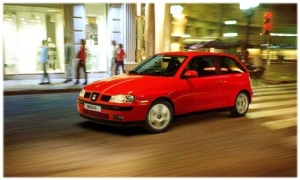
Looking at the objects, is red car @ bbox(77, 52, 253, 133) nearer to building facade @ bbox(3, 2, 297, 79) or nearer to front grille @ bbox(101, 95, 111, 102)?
front grille @ bbox(101, 95, 111, 102)

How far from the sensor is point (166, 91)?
6.61 metres

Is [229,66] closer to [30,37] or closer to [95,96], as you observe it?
[95,96]

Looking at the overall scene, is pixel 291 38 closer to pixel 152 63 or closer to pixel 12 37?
pixel 12 37

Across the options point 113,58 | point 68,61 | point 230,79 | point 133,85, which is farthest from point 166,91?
point 113,58

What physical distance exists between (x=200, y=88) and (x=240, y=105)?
5.33ft

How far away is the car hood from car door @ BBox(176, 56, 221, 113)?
32 centimetres

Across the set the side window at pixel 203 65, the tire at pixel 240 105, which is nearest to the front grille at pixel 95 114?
the side window at pixel 203 65

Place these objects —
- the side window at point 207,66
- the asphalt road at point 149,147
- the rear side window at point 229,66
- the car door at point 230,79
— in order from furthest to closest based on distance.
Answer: the rear side window at point 229,66, the car door at point 230,79, the side window at point 207,66, the asphalt road at point 149,147

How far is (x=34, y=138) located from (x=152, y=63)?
9.46 feet

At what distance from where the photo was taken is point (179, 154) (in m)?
5.38

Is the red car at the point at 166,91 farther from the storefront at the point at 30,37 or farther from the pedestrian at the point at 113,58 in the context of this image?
the storefront at the point at 30,37

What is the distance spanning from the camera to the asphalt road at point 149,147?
465cm

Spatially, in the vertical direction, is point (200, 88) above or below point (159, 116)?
above

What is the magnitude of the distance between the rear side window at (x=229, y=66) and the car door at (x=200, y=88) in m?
0.29
